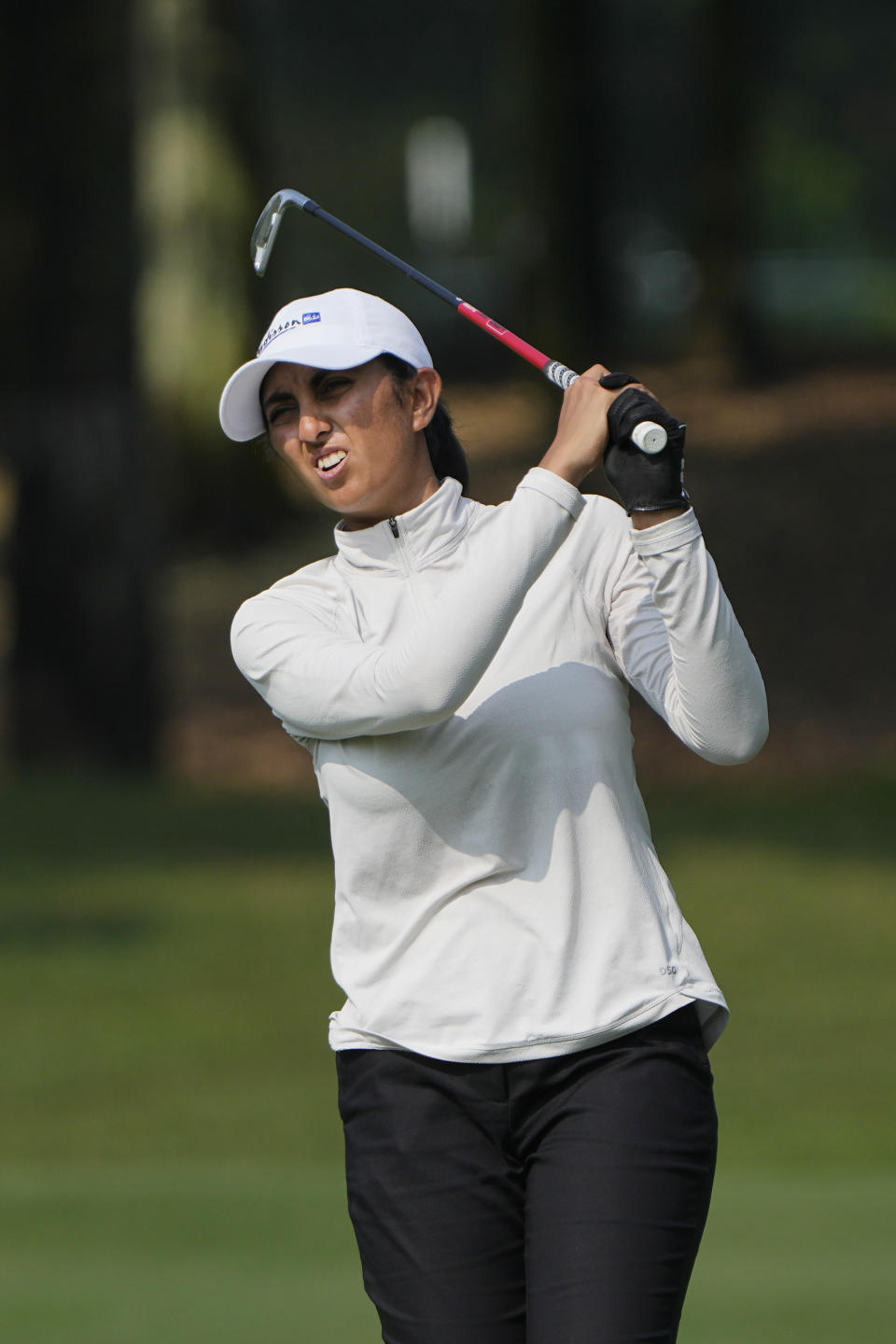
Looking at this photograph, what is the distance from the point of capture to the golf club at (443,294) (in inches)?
115

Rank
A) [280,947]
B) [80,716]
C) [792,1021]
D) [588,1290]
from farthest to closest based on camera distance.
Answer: [80,716], [280,947], [792,1021], [588,1290]

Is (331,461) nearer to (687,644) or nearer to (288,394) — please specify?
(288,394)

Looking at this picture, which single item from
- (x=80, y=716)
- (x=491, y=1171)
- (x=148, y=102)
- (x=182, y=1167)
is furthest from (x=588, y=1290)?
(x=148, y=102)

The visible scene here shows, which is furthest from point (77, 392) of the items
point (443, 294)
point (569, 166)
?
point (443, 294)

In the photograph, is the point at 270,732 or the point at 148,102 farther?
the point at 148,102

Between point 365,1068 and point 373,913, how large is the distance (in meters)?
0.21

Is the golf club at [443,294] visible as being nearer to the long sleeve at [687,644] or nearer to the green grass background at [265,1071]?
the long sleeve at [687,644]

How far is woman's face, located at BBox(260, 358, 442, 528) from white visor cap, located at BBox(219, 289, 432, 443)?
37 millimetres

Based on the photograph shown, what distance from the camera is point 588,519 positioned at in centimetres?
323

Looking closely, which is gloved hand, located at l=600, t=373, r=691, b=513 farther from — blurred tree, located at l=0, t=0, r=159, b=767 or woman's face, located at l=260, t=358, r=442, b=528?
blurred tree, located at l=0, t=0, r=159, b=767

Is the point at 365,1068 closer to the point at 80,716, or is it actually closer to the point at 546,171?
the point at 80,716

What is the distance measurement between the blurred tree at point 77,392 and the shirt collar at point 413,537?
477 inches

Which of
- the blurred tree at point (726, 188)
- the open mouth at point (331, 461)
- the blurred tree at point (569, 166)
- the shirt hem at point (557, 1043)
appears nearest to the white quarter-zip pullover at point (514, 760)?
the shirt hem at point (557, 1043)

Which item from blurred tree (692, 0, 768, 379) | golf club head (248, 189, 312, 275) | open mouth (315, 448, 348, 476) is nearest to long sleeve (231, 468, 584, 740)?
open mouth (315, 448, 348, 476)
